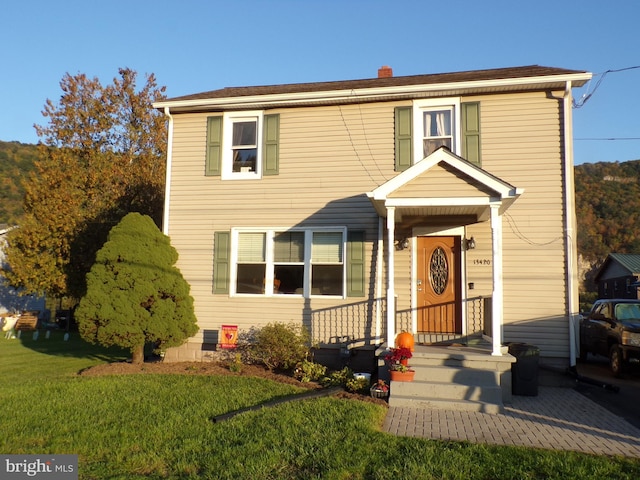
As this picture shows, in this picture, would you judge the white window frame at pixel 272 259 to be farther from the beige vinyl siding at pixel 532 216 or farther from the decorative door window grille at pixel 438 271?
the beige vinyl siding at pixel 532 216

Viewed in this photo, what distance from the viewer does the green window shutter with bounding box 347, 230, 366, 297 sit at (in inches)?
394

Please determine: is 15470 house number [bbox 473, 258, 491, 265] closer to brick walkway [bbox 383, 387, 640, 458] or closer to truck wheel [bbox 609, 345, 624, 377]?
brick walkway [bbox 383, 387, 640, 458]

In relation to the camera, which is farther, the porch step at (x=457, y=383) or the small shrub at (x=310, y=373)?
the small shrub at (x=310, y=373)

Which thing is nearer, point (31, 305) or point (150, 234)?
point (150, 234)

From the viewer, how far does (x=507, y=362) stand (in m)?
7.67

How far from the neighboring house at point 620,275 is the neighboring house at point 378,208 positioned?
80.5 ft

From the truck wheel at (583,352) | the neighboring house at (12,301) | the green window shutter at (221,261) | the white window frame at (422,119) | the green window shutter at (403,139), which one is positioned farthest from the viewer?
the neighboring house at (12,301)

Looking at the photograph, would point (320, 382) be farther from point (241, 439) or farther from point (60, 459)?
point (60, 459)

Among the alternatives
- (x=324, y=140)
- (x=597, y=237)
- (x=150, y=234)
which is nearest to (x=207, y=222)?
(x=150, y=234)

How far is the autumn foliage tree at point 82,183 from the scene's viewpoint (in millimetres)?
17562

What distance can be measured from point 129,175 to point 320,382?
14.4 metres

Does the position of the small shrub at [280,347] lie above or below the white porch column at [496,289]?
below

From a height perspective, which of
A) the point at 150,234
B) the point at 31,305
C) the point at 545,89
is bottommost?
the point at 31,305

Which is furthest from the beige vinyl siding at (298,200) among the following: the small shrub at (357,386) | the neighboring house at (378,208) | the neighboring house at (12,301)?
the neighboring house at (12,301)
